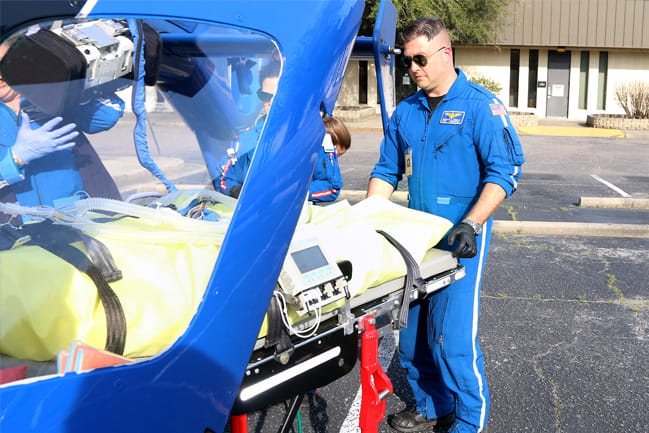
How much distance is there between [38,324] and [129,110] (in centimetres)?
86

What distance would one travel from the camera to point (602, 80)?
2661 cm

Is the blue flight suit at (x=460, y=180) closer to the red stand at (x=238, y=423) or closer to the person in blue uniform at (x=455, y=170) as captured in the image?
the person in blue uniform at (x=455, y=170)

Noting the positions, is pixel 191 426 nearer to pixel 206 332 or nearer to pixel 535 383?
pixel 206 332

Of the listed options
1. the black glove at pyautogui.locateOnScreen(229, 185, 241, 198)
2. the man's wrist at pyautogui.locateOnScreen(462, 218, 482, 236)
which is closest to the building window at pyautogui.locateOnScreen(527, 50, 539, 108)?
the man's wrist at pyautogui.locateOnScreen(462, 218, 482, 236)

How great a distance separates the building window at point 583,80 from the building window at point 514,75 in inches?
101

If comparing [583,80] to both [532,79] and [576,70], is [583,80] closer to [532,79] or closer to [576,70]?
[576,70]

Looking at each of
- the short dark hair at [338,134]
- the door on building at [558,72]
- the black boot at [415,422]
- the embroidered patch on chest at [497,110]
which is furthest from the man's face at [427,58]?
the door on building at [558,72]

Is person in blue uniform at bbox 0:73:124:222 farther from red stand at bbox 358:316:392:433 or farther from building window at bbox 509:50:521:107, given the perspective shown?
building window at bbox 509:50:521:107

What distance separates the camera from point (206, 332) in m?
1.62

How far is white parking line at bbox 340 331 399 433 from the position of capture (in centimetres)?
345

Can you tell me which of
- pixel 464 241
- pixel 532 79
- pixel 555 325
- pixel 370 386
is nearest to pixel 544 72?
pixel 532 79

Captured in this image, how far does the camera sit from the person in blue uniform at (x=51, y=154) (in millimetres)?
2008

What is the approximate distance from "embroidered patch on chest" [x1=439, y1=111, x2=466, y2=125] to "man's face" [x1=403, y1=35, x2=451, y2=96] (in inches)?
6.2

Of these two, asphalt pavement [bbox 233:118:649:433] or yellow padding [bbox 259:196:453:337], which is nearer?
yellow padding [bbox 259:196:453:337]
